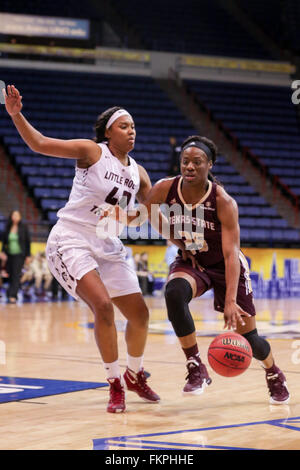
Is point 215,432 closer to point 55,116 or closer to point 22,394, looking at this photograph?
point 22,394

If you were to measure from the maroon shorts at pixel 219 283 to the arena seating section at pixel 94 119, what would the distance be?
12287 millimetres

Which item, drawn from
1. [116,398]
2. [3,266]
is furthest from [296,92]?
[116,398]

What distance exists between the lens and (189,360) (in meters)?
4.92

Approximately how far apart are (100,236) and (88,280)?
32 cm

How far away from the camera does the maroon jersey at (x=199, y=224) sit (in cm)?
498

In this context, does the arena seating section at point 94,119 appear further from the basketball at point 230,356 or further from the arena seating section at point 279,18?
the basketball at point 230,356

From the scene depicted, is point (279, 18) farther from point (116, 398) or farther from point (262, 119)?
point (116, 398)

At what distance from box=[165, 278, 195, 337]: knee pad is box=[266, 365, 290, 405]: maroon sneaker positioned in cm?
58

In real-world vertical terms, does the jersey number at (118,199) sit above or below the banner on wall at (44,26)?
below

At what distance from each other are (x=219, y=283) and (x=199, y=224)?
390 millimetres

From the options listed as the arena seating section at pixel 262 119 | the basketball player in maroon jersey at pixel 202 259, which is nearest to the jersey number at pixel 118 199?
the basketball player in maroon jersey at pixel 202 259

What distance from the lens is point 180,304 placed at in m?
4.78

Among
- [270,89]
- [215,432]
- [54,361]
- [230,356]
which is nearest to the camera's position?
[215,432]
